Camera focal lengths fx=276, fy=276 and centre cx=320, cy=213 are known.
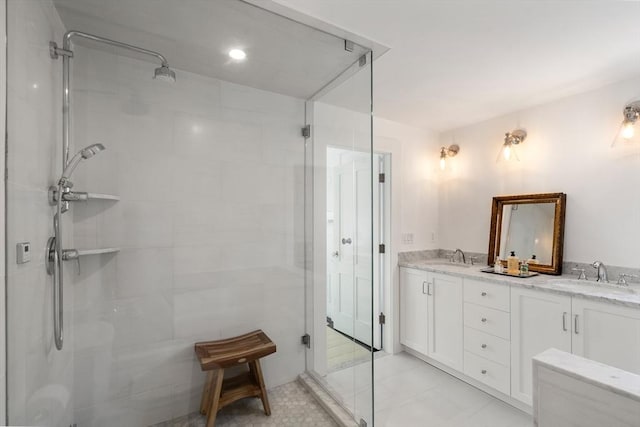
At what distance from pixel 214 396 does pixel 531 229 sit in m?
2.80

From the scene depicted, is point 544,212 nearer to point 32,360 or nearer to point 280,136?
point 280,136

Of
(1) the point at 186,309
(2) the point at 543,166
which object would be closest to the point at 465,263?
(2) the point at 543,166

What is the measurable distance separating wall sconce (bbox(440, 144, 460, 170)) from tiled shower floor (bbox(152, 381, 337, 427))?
2693mm

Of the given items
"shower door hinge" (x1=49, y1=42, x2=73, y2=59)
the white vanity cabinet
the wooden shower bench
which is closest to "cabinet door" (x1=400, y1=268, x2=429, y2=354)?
the white vanity cabinet

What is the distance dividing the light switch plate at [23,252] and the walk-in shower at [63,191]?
7.7 inches

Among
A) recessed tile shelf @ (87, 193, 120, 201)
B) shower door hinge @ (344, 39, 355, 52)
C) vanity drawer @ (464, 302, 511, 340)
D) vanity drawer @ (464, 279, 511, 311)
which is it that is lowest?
vanity drawer @ (464, 302, 511, 340)

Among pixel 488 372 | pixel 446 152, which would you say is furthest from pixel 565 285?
pixel 446 152

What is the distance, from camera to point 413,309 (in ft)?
9.18

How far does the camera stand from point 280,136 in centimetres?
217

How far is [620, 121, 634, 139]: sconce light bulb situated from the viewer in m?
1.94

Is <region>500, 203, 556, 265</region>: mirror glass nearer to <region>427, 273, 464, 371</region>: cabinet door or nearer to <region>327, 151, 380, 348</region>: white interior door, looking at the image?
<region>427, 273, 464, 371</region>: cabinet door

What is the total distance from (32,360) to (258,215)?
1324mm

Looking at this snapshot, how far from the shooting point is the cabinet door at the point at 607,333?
5.06ft

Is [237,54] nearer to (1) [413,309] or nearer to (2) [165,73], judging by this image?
(2) [165,73]
